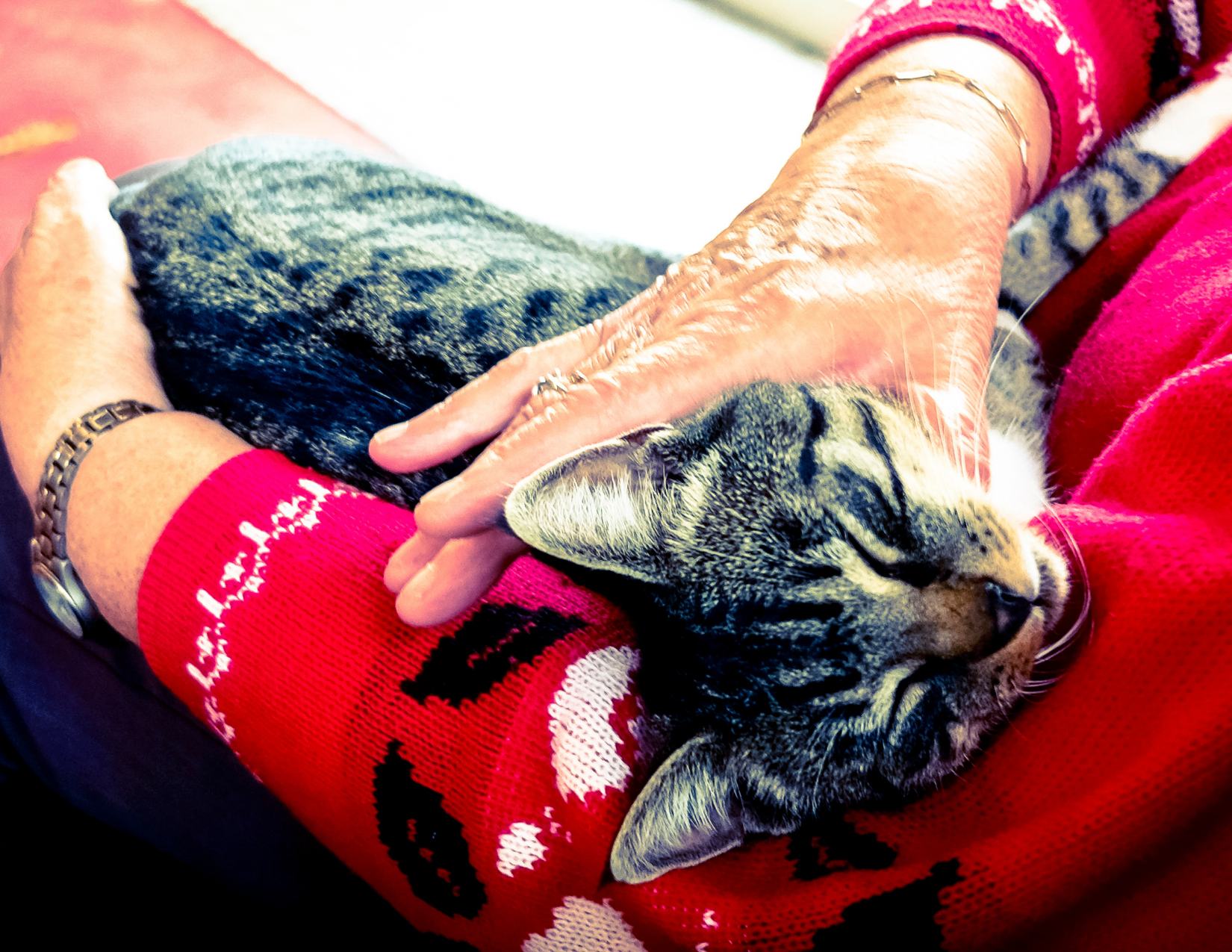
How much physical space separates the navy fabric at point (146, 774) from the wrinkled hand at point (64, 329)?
21cm

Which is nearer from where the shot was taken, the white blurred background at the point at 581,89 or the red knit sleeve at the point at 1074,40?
the red knit sleeve at the point at 1074,40

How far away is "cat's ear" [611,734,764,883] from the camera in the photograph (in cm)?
59

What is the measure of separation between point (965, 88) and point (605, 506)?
0.76 metres

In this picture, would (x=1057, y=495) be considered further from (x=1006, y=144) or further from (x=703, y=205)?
(x=703, y=205)

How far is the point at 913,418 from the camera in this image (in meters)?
0.82

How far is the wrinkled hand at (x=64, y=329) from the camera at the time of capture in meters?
0.95

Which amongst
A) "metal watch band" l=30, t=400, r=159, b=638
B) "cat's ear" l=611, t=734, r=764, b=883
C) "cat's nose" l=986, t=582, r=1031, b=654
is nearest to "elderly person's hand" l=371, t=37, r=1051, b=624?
"cat's nose" l=986, t=582, r=1031, b=654

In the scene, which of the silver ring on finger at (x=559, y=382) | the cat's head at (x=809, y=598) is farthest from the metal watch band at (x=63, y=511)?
the cat's head at (x=809, y=598)

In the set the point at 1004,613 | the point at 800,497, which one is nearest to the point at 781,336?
the point at 800,497

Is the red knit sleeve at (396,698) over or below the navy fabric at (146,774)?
over

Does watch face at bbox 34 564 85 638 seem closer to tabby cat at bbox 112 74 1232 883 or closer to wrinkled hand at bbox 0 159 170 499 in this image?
wrinkled hand at bbox 0 159 170 499

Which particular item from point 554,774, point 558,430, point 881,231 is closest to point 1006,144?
point 881,231

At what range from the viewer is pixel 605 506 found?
69 cm

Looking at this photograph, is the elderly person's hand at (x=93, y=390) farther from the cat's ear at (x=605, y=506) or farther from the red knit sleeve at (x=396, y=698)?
the cat's ear at (x=605, y=506)
